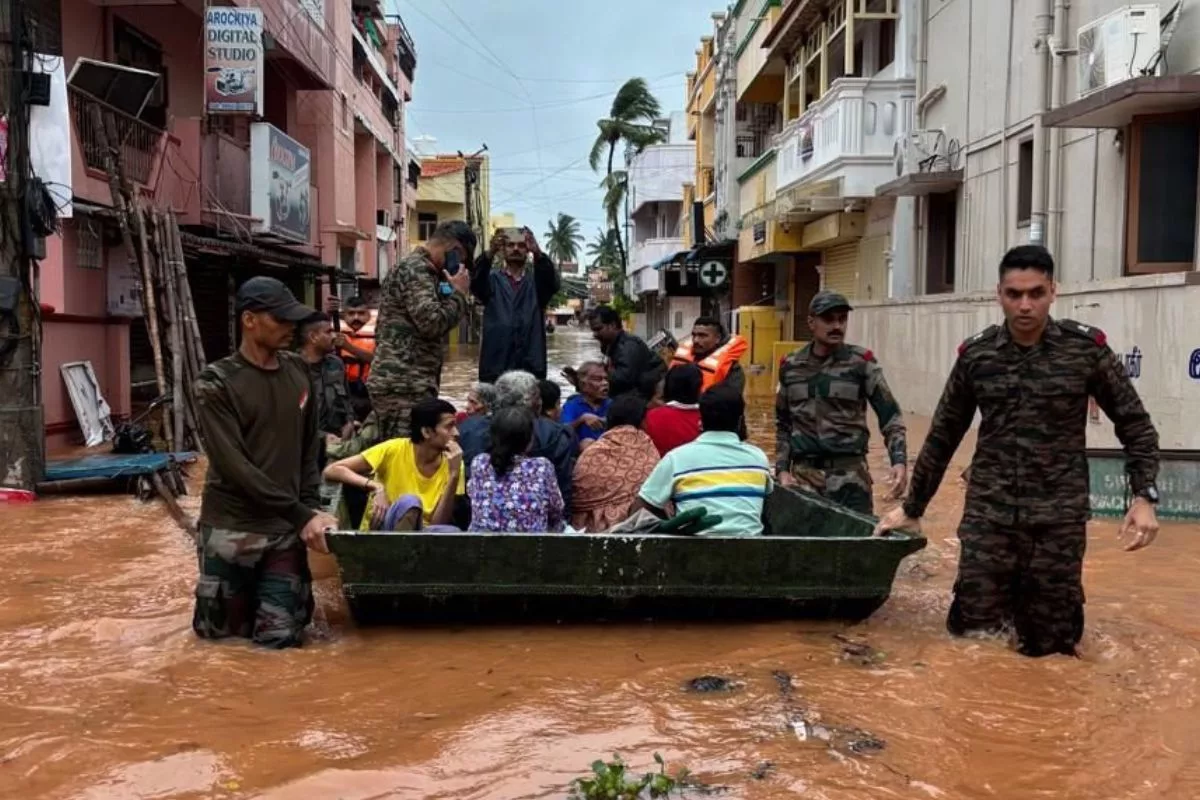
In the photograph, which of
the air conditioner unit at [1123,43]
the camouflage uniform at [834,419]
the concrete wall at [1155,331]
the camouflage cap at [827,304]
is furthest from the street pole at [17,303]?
the air conditioner unit at [1123,43]

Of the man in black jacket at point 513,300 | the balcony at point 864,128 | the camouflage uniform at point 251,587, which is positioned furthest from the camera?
the balcony at point 864,128

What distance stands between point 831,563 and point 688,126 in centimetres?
4165

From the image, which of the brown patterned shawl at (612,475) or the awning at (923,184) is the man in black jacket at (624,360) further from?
the awning at (923,184)

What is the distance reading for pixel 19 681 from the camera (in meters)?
4.91

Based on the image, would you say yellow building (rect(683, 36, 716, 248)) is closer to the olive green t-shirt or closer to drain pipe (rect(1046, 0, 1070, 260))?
drain pipe (rect(1046, 0, 1070, 260))

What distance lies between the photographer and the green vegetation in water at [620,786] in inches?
139

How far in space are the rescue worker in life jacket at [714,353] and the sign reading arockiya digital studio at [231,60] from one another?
9509 millimetres

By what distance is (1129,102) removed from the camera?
10.0 metres

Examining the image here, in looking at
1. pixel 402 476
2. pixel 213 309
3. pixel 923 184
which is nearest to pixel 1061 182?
pixel 923 184

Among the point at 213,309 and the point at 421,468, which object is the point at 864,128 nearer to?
the point at 213,309

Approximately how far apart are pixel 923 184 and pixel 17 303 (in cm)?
1117

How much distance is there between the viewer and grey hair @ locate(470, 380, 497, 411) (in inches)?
259

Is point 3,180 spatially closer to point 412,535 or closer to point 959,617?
point 412,535

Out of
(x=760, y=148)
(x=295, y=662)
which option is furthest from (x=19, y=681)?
(x=760, y=148)
